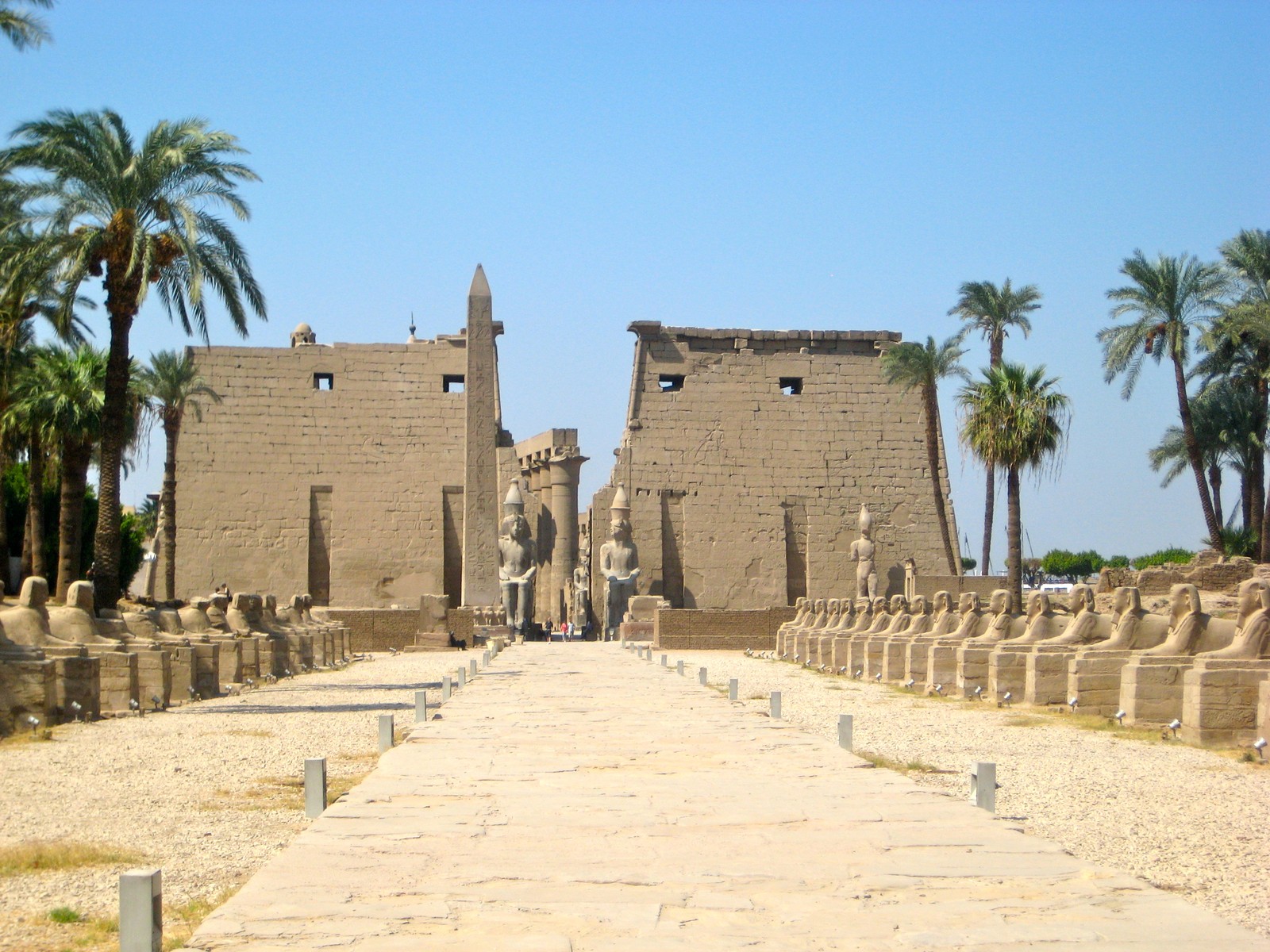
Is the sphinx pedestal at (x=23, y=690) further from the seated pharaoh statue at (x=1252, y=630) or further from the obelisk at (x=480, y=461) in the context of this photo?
the obelisk at (x=480, y=461)

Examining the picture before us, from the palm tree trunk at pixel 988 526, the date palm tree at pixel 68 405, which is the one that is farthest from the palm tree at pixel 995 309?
the date palm tree at pixel 68 405

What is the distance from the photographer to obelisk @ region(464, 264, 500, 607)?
26094mm

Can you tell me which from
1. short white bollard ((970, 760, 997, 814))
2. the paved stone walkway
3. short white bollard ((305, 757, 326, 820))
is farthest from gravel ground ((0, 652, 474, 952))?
short white bollard ((970, 760, 997, 814))

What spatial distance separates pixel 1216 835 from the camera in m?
6.39

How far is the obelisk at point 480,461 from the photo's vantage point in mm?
26094

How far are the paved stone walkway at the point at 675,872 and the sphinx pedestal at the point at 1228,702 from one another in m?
3.08

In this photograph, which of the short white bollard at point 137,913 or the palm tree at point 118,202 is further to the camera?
the palm tree at point 118,202

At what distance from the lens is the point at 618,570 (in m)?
29.2

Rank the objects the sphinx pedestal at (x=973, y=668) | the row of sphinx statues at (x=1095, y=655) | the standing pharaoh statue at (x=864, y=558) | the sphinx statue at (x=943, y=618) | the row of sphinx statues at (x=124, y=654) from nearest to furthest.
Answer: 1. the row of sphinx statues at (x=1095, y=655)
2. the row of sphinx statues at (x=124, y=654)
3. the sphinx pedestal at (x=973, y=668)
4. the sphinx statue at (x=943, y=618)
5. the standing pharaoh statue at (x=864, y=558)

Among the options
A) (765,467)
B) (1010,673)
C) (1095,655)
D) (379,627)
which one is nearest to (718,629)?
(379,627)

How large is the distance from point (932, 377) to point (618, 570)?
982 cm

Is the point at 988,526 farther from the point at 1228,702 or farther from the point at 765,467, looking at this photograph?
the point at 1228,702

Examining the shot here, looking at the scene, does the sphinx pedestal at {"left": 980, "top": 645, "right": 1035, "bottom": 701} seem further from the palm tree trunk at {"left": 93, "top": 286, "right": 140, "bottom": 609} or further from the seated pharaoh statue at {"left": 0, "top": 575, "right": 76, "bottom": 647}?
the palm tree trunk at {"left": 93, "top": 286, "right": 140, "bottom": 609}

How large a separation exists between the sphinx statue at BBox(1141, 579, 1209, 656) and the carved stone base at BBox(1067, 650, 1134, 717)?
688mm
